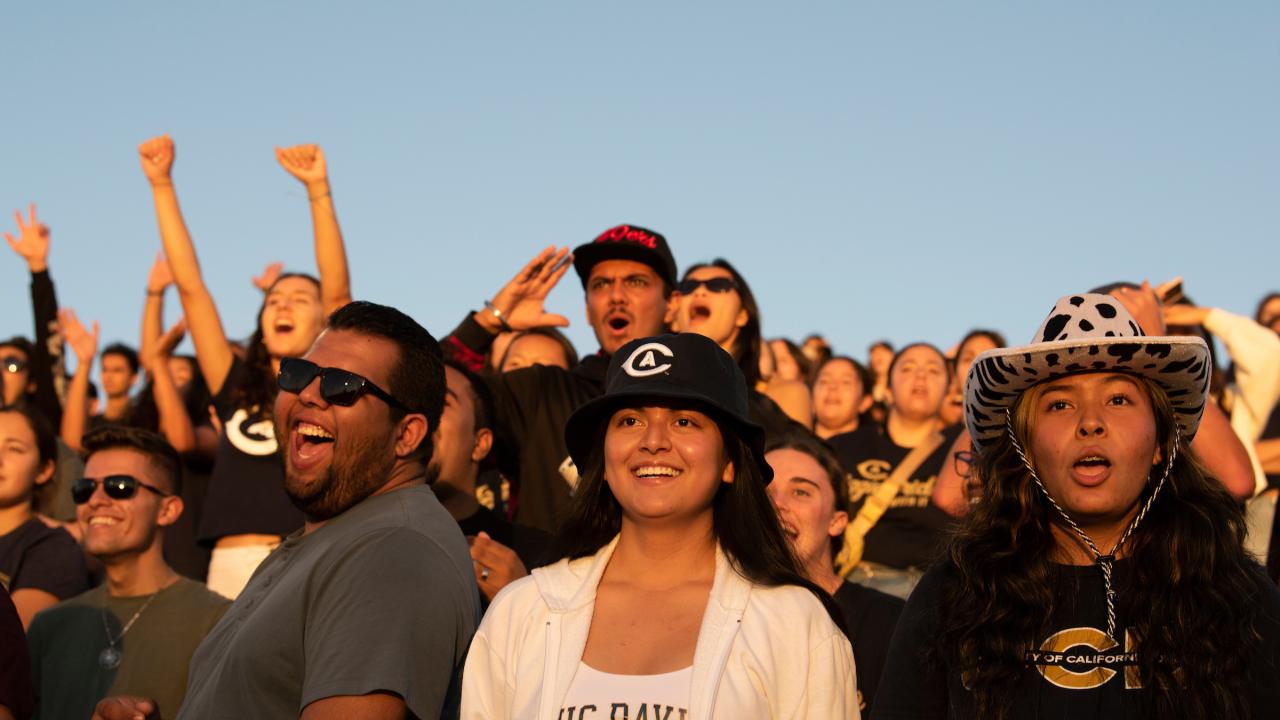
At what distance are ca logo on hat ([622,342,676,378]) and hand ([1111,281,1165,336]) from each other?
223cm

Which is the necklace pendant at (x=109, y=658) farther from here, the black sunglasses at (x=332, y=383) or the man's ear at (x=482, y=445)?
the black sunglasses at (x=332, y=383)

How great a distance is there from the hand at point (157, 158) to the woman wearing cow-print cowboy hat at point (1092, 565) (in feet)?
19.2

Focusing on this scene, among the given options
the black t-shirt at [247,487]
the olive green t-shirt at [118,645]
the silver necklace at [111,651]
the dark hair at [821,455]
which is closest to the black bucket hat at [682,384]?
the dark hair at [821,455]

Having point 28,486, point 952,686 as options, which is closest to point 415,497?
point 952,686

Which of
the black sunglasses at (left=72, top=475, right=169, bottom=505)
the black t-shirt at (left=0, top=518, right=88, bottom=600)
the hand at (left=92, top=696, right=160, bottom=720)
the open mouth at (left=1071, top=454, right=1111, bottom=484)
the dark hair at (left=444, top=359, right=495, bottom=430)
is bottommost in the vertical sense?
the hand at (left=92, top=696, right=160, bottom=720)

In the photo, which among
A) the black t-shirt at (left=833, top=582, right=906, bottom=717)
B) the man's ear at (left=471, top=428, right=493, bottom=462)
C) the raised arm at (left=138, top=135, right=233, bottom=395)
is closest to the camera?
the black t-shirt at (left=833, top=582, right=906, bottom=717)

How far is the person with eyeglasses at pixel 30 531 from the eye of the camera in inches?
249

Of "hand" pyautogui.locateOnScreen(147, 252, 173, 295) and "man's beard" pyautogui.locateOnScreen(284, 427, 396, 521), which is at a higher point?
"hand" pyautogui.locateOnScreen(147, 252, 173, 295)

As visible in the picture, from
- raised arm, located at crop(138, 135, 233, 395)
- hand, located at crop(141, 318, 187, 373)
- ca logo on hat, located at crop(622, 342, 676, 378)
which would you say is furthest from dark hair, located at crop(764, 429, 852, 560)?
hand, located at crop(141, 318, 187, 373)

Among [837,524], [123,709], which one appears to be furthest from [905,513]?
[123,709]

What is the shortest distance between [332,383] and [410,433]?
0.28m

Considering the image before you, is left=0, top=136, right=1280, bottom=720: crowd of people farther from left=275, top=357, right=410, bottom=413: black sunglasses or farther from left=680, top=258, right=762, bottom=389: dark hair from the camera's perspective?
left=680, top=258, right=762, bottom=389: dark hair

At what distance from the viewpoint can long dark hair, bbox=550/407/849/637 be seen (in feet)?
11.8

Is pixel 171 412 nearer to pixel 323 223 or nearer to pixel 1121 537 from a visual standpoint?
pixel 323 223
